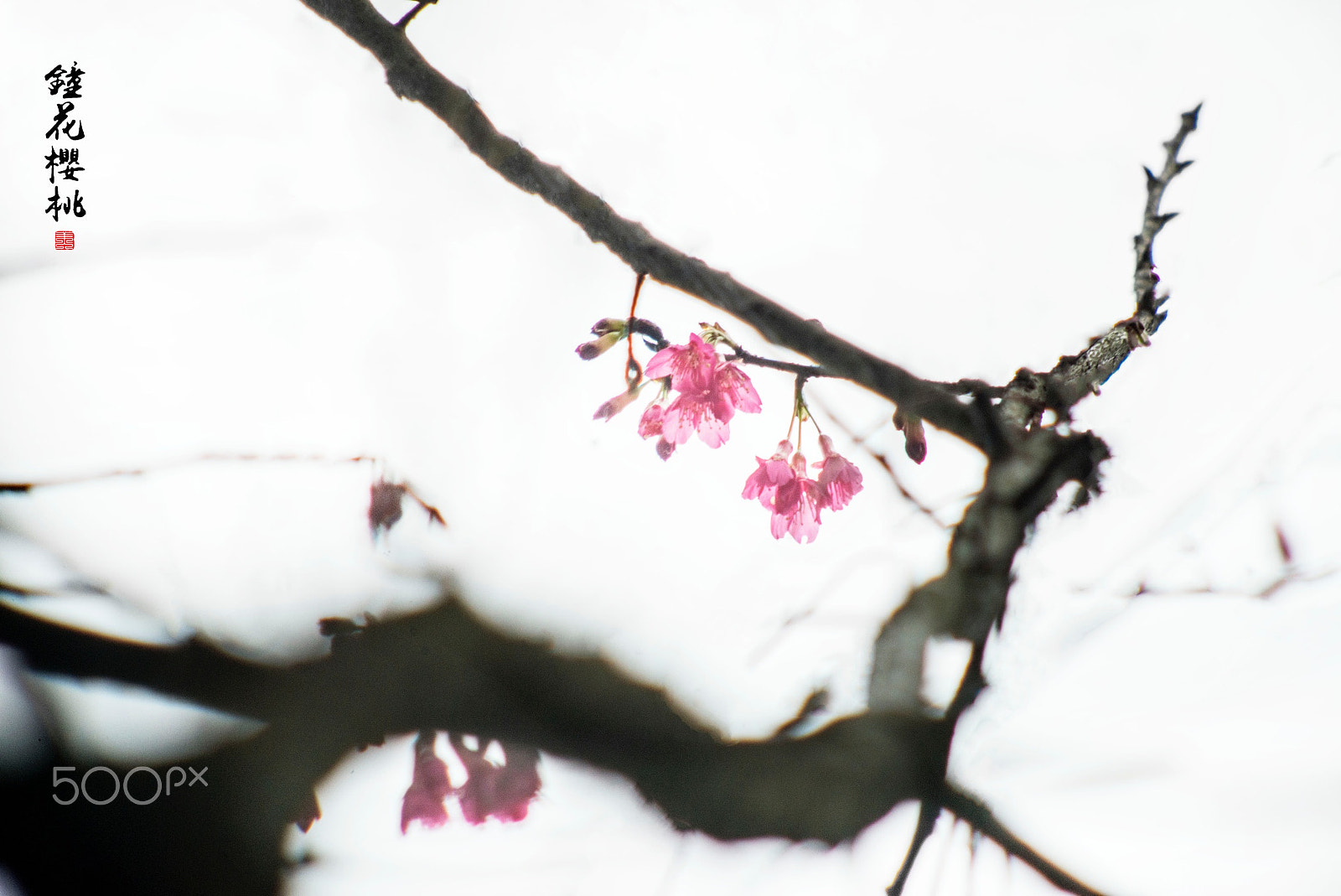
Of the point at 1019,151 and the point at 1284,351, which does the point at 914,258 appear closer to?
the point at 1019,151

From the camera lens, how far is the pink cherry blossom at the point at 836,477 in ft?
1.92

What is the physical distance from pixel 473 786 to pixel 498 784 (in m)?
0.03

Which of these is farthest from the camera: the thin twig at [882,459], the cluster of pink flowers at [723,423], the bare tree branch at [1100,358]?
the thin twig at [882,459]

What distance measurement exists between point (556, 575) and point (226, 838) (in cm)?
48

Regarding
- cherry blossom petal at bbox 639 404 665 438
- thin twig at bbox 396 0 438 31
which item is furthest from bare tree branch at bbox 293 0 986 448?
cherry blossom petal at bbox 639 404 665 438

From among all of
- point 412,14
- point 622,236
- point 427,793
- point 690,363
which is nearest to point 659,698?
point 427,793

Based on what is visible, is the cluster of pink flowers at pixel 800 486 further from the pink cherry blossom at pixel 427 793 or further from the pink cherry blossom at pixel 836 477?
the pink cherry blossom at pixel 427 793

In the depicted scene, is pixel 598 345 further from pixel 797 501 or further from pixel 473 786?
pixel 473 786

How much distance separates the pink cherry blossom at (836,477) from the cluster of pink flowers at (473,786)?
0.44 m

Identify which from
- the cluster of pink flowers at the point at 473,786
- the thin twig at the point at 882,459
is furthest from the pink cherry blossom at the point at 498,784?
the thin twig at the point at 882,459

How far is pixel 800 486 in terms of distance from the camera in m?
0.59

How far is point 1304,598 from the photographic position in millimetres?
664

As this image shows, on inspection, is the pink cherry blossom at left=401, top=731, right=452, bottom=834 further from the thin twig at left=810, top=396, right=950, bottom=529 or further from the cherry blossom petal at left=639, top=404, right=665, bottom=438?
the thin twig at left=810, top=396, right=950, bottom=529

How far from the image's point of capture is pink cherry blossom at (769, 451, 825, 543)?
0.59 meters
